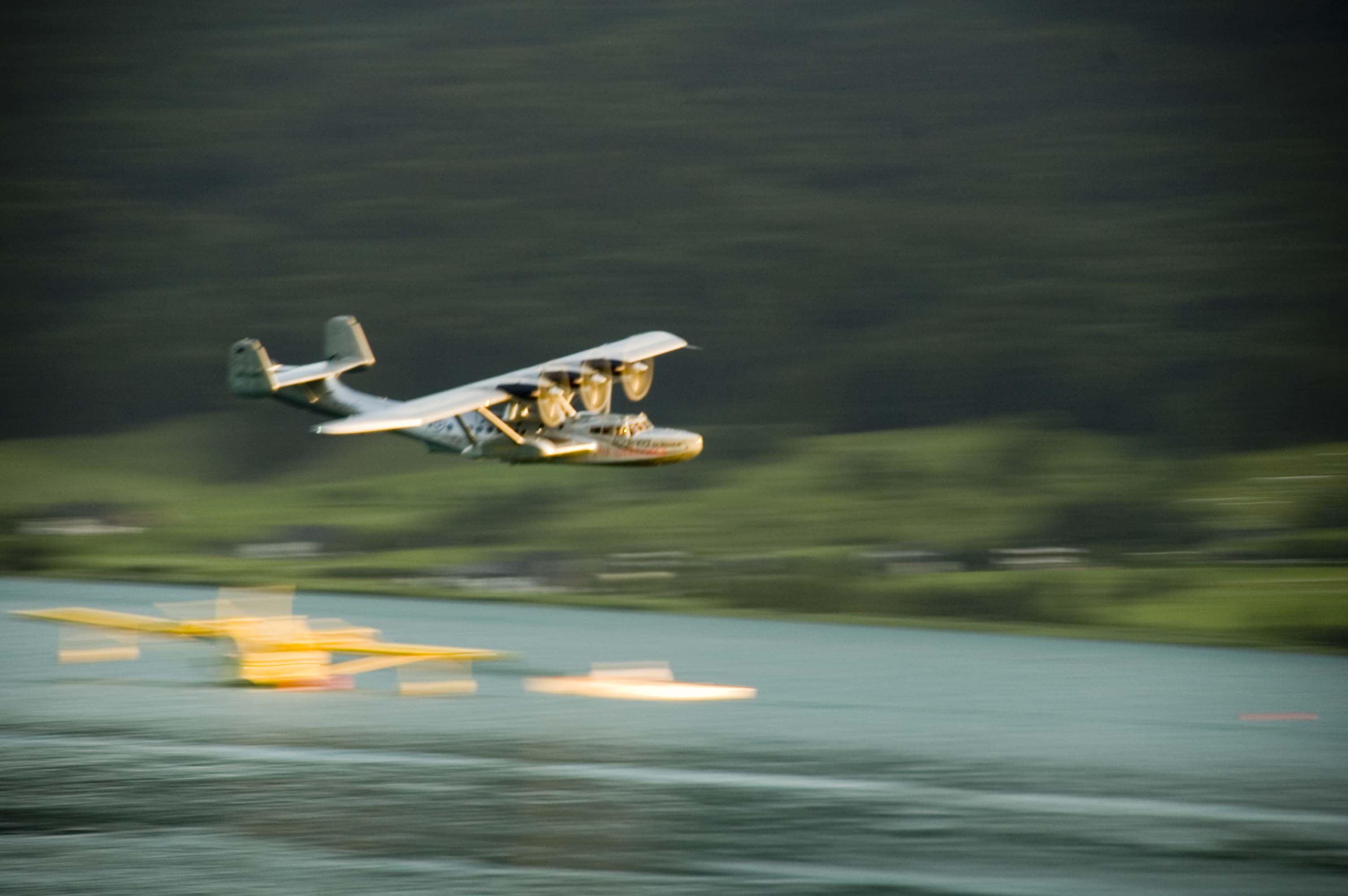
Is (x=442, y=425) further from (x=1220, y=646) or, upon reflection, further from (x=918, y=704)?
(x=1220, y=646)

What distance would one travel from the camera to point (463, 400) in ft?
165

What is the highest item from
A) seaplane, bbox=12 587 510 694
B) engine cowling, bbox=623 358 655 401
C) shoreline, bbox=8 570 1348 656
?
shoreline, bbox=8 570 1348 656

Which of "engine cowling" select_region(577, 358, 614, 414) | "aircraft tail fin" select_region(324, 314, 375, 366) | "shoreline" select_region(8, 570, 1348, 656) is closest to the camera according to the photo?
"engine cowling" select_region(577, 358, 614, 414)

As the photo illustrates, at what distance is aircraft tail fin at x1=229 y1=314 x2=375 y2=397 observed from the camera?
52750 millimetres

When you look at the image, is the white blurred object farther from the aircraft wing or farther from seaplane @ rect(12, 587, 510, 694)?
the aircraft wing

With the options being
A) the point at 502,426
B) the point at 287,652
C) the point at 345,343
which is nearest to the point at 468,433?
the point at 502,426

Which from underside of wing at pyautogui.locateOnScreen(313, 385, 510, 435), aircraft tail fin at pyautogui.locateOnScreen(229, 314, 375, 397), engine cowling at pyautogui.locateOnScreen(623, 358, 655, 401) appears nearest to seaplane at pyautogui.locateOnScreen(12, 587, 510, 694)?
aircraft tail fin at pyautogui.locateOnScreen(229, 314, 375, 397)

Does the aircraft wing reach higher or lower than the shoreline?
lower

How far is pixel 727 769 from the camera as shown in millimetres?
69938

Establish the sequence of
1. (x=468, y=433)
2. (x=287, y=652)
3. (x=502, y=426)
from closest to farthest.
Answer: (x=502, y=426), (x=468, y=433), (x=287, y=652)

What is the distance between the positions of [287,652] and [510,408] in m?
33.4

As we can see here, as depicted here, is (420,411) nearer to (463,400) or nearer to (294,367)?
(463,400)

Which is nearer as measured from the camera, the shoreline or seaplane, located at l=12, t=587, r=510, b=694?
seaplane, located at l=12, t=587, r=510, b=694

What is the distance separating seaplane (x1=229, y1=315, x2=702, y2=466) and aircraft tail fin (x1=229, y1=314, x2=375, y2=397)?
38 millimetres
